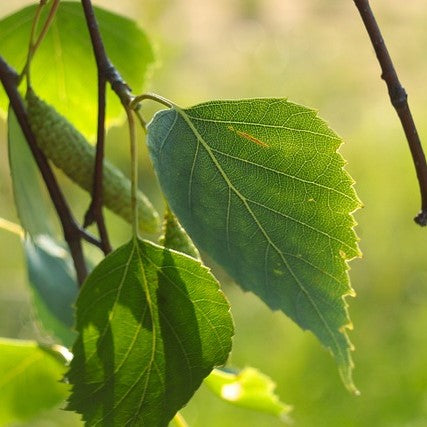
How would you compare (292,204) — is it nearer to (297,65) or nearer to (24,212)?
(24,212)

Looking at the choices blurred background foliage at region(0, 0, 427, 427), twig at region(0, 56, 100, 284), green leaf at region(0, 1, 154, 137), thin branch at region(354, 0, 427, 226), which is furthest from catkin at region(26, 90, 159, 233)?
blurred background foliage at region(0, 0, 427, 427)

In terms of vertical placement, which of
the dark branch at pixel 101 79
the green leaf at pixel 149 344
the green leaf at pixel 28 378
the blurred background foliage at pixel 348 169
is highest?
the blurred background foliage at pixel 348 169

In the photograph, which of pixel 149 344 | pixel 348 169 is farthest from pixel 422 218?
pixel 348 169

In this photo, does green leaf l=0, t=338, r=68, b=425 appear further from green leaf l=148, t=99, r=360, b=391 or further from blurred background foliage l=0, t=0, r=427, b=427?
blurred background foliage l=0, t=0, r=427, b=427

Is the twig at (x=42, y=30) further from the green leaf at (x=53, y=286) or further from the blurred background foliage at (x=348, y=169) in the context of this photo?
the blurred background foliage at (x=348, y=169)

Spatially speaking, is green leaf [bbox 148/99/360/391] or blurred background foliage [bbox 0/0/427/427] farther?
blurred background foliage [bbox 0/0/427/427]

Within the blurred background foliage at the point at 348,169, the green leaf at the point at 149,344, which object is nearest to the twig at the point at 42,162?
the green leaf at the point at 149,344

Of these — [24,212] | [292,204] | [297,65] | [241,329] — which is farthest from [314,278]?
[297,65]
